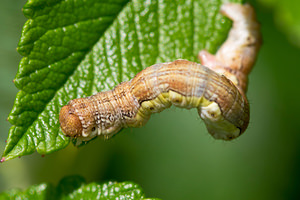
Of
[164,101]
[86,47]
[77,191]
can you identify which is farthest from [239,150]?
[86,47]

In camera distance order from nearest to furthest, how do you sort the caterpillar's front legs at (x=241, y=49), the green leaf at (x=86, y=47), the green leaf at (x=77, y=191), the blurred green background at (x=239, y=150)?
the green leaf at (x=86, y=47) → the green leaf at (x=77, y=191) → the caterpillar's front legs at (x=241, y=49) → the blurred green background at (x=239, y=150)

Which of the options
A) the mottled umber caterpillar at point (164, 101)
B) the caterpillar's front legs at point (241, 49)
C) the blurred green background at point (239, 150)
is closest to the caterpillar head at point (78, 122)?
the mottled umber caterpillar at point (164, 101)

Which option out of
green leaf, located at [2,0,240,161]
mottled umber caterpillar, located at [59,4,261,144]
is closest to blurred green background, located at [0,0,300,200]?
mottled umber caterpillar, located at [59,4,261,144]

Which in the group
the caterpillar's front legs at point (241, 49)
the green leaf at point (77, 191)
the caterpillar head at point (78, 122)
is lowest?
the green leaf at point (77, 191)

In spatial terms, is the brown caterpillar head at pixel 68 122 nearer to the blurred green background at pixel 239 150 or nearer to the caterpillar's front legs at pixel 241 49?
the caterpillar's front legs at pixel 241 49

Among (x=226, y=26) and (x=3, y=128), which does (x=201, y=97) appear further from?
(x=3, y=128)

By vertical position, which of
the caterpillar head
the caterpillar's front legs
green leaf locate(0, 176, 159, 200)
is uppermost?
the caterpillar's front legs

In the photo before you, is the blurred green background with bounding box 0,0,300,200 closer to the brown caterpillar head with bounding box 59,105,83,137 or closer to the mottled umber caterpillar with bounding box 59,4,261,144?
the mottled umber caterpillar with bounding box 59,4,261,144
